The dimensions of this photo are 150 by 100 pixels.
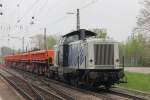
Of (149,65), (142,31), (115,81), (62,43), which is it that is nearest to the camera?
(115,81)

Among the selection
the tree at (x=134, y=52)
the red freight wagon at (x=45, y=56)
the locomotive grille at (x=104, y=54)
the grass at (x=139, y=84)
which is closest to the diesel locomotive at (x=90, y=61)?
the locomotive grille at (x=104, y=54)

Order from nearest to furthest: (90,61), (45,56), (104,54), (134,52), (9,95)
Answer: (9,95)
(90,61)
(104,54)
(45,56)
(134,52)

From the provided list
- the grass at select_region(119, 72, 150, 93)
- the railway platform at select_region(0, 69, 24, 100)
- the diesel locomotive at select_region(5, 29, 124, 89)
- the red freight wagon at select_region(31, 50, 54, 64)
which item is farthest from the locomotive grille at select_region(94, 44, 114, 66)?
the red freight wagon at select_region(31, 50, 54, 64)

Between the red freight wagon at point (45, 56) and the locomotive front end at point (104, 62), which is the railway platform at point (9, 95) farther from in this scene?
the red freight wagon at point (45, 56)

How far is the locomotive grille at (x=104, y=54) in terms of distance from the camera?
20.2m

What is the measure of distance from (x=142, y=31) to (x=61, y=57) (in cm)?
2716

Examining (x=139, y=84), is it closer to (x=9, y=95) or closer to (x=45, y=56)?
(x=9, y=95)

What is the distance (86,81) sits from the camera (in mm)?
Answer: 20391

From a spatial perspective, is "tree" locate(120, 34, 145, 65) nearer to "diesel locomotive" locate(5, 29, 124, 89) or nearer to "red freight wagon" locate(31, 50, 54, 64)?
"red freight wagon" locate(31, 50, 54, 64)

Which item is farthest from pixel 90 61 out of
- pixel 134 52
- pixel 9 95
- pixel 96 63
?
pixel 134 52

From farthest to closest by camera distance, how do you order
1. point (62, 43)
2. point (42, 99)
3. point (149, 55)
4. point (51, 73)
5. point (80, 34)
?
point (149, 55) → point (51, 73) → point (62, 43) → point (80, 34) → point (42, 99)

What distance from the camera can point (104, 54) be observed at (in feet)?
66.7

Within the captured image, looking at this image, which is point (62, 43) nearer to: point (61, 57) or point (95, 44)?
point (61, 57)

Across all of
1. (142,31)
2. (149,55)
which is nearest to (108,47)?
(142,31)
